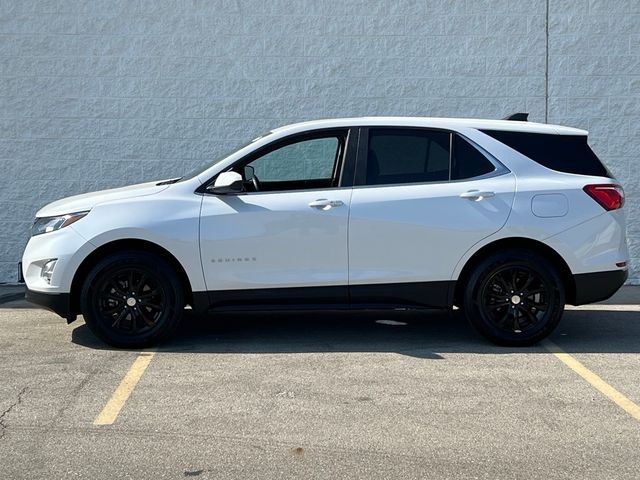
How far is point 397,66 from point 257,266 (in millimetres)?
4983

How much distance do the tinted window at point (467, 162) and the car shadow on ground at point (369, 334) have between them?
143 cm

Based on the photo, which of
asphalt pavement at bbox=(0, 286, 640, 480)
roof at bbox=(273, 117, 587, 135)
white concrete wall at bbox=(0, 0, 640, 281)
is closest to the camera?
asphalt pavement at bbox=(0, 286, 640, 480)

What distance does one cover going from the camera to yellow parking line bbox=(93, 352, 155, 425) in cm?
515

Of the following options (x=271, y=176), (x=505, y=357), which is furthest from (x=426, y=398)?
(x=271, y=176)

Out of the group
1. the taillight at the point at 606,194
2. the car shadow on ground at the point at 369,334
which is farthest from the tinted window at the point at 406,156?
the car shadow on ground at the point at 369,334

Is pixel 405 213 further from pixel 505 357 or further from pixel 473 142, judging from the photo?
pixel 505 357

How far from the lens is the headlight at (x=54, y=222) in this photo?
6.91 m

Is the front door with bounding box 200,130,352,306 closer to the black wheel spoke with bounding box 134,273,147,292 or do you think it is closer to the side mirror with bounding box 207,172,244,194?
the side mirror with bounding box 207,172,244,194

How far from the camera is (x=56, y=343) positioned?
23.6 ft

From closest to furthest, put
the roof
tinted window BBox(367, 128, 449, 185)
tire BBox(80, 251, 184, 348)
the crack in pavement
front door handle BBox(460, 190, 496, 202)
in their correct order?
the crack in pavement < tire BBox(80, 251, 184, 348) < front door handle BBox(460, 190, 496, 202) < tinted window BBox(367, 128, 449, 185) < the roof

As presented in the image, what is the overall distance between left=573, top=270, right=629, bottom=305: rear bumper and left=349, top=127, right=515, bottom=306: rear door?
850 millimetres

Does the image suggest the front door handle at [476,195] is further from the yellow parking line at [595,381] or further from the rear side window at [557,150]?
the yellow parking line at [595,381]

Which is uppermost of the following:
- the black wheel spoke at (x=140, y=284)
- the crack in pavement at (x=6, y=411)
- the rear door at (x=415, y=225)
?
the rear door at (x=415, y=225)

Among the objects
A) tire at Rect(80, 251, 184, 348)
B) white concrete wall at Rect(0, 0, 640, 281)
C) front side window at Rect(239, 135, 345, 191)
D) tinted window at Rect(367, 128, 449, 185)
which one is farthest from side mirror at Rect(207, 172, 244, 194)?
white concrete wall at Rect(0, 0, 640, 281)
